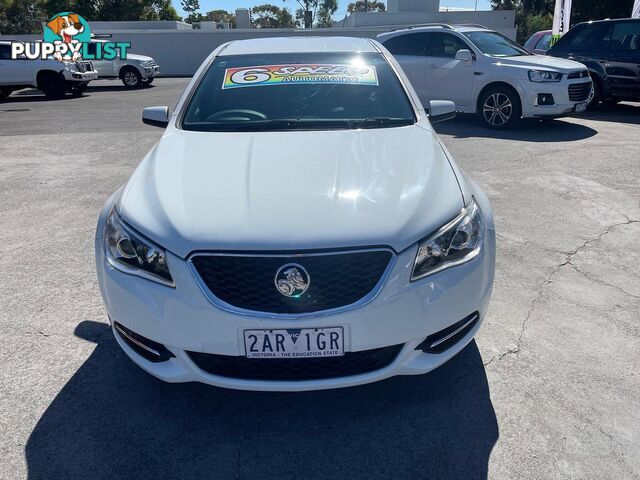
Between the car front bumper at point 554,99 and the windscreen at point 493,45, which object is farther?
the windscreen at point 493,45

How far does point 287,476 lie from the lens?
2199 millimetres

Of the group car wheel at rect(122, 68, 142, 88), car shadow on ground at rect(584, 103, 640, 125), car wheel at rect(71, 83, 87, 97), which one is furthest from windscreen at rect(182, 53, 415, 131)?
car wheel at rect(122, 68, 142, 88)

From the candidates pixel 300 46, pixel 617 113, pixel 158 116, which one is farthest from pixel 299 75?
pixel 617 113

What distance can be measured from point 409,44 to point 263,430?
31.5ft

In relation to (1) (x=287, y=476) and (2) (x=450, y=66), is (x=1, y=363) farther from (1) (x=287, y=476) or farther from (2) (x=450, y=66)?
(2) (x=450, y=66)

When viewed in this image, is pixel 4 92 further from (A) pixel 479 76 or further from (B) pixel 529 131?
(B) pixel 529 131

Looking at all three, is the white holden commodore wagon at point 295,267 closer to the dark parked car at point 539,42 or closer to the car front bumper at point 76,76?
the dark parked car at point 539,42

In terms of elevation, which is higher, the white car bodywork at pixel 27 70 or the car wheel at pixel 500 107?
the white car bodywork at pixel 27 70

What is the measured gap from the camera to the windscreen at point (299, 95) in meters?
3.40

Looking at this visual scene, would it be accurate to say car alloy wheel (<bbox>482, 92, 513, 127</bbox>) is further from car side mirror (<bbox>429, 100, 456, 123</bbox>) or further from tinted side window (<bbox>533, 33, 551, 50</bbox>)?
tinted side window (<bbox>533, 33, 551, 50</bbox>)

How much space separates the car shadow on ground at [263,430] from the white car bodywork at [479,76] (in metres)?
7.27

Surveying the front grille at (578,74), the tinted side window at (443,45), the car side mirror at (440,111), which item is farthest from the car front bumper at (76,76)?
the car side mirror at (440,111)

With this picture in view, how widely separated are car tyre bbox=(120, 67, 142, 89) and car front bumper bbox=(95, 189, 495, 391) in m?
20.0

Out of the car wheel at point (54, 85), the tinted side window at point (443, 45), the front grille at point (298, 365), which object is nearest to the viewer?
the front grille at point (298, 365)
